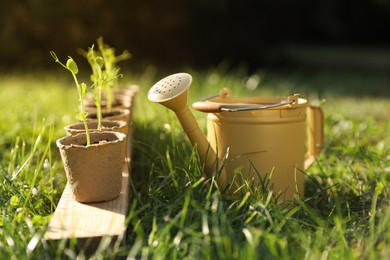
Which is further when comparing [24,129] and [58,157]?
[24,129]

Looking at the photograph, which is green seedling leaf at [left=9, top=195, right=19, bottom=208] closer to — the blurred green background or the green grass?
the green grass

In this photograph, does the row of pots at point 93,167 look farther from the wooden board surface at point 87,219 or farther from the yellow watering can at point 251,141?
the yellow watering can at point 251,141

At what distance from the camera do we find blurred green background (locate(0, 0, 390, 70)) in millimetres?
7363

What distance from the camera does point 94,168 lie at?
2.04 meters

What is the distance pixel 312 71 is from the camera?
29.1ft

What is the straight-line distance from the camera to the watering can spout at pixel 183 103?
87.5 inches

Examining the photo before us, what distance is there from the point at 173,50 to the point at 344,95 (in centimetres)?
272

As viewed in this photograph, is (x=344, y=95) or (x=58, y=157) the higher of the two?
(x=58, y=157)

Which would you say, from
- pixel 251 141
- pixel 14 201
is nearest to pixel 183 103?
pixel 251 141

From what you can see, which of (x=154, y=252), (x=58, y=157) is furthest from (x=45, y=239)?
(x=58, y=157)

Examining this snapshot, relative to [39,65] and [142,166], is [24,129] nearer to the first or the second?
[142,166]

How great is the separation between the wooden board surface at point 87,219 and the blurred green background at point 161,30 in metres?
5.52

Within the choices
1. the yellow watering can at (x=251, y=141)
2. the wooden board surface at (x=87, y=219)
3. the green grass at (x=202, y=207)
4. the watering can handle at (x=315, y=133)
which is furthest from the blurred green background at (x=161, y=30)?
the wooden board surface at (x=87, y=219)

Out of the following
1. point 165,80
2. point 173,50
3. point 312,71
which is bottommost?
point 312,71
